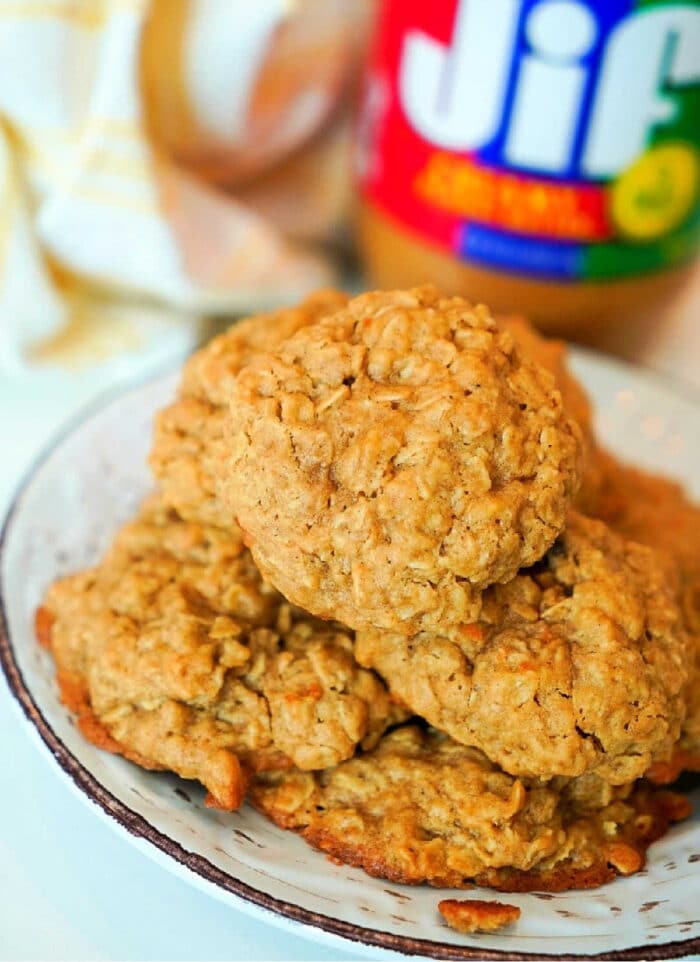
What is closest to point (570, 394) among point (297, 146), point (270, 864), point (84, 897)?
point (270, 864)

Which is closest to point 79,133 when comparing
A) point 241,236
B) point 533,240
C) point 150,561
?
point 241,236

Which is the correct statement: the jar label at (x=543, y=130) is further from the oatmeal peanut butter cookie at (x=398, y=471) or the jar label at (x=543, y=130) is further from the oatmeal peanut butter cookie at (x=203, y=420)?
the oatmeal peanut butter cookie at (x=398, y=471)

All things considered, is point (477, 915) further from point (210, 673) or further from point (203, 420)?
point (203, 420)

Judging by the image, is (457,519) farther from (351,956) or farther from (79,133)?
(79,133)

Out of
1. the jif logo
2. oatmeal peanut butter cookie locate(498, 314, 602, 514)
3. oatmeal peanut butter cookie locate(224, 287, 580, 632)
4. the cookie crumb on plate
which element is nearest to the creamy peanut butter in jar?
the jif logo

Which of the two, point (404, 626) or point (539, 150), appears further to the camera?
point (539, 150)
